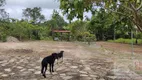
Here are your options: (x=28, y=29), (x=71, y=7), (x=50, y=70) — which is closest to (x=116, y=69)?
(x=50, y=70)

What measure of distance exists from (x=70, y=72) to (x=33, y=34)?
107 ft

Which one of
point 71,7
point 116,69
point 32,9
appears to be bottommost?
point 116,69

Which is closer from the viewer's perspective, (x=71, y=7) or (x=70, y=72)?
(x=71, y=7)

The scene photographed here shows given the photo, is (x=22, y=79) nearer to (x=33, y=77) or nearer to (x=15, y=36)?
(x=33, y=77)

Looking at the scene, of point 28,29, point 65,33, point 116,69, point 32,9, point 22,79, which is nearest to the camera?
point 22,79

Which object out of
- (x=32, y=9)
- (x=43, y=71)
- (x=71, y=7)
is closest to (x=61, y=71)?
(x=43, y=71)

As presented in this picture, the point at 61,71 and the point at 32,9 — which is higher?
the point at 32,9

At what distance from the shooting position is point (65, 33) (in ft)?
139

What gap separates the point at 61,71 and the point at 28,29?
30.3 metres

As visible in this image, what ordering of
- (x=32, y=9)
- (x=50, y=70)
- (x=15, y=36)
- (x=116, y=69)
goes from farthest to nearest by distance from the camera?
(x=32, y=9)
(x=15, y=36)
(x=116, y=69)
(x=50, y=70)

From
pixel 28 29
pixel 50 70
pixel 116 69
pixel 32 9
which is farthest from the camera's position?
pixel 32 9

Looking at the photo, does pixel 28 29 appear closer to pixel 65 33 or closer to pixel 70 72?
pixel 65 33

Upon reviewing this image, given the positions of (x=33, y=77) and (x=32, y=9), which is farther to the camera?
(x=32, y=9)

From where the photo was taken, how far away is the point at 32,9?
55.2m
